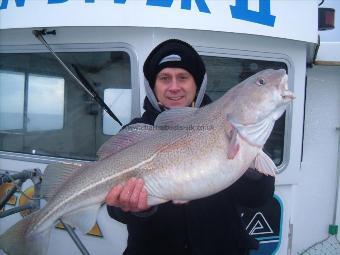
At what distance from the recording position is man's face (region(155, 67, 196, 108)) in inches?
92.0

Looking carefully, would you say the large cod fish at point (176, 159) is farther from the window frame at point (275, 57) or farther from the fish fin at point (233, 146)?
the window frame at point (275, 57)

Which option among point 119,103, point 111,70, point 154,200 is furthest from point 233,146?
point 111,70

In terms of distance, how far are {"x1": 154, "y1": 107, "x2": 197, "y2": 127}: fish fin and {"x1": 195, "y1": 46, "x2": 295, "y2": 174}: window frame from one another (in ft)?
3.08

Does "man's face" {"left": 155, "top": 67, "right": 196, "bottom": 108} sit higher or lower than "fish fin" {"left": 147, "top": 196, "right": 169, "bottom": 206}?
higher

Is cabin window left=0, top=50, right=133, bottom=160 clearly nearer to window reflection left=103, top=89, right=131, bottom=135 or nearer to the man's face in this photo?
window reflection left=103, top=89, right=131, bottom=135

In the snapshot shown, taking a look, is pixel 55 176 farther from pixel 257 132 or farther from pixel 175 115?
pixel 257 132

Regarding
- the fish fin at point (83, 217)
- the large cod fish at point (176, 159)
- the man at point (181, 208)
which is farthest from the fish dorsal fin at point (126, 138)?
the fish fin at point (83, 217)

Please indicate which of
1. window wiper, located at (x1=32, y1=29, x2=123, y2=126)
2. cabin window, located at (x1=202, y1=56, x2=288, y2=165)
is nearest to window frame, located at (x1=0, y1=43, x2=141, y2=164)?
window wiper, located at (x1=32, y1=29, x2=123, y2=126)

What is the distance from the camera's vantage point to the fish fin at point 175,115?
212cm

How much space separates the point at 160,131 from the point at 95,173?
450 millimetres

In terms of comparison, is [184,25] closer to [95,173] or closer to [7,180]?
[95,173]

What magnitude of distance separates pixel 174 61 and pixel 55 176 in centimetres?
104

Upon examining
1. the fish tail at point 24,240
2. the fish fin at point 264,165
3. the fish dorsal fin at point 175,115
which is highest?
the fish dorsal fin at point 175,115

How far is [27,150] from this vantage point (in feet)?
11.3
